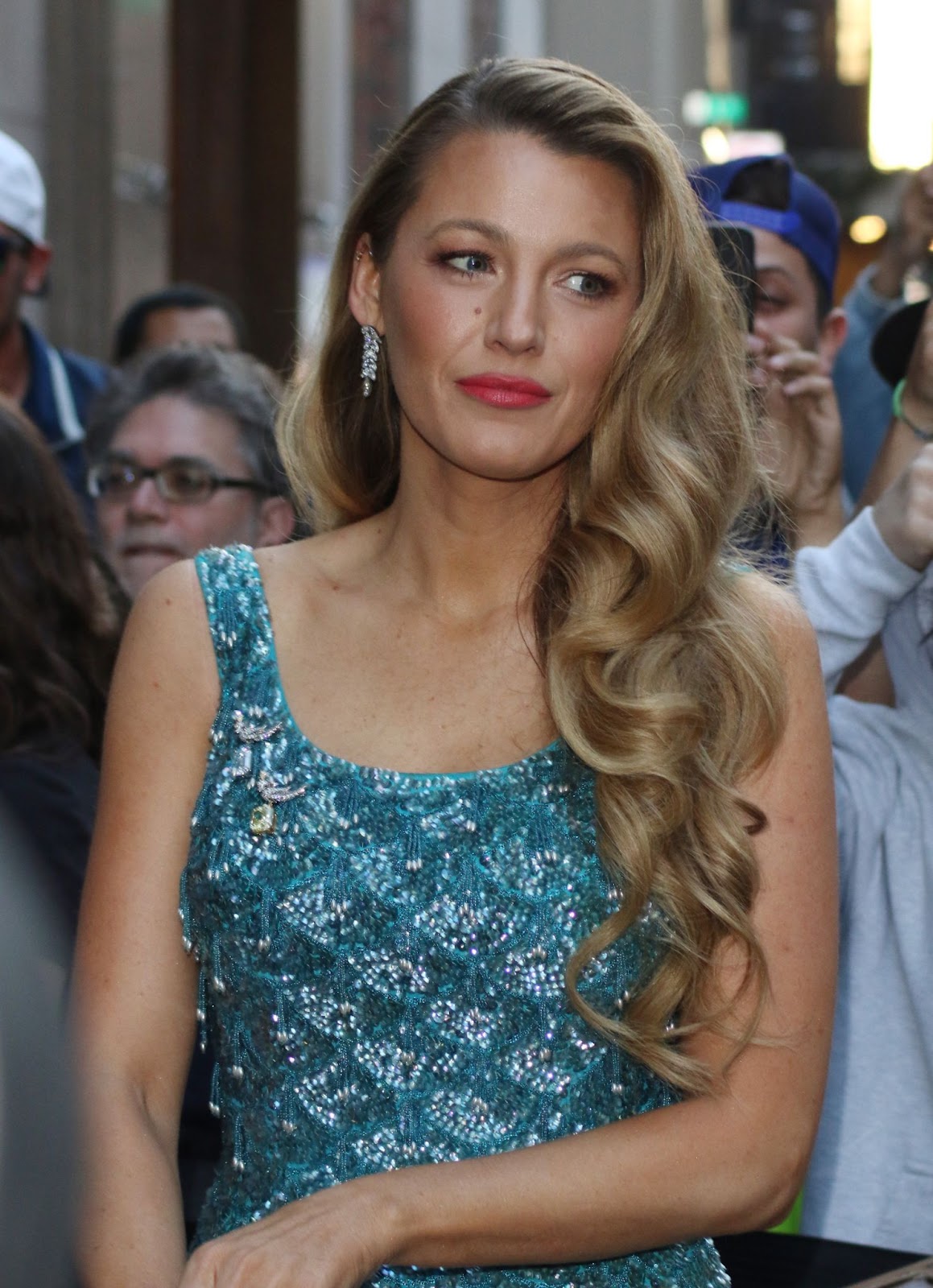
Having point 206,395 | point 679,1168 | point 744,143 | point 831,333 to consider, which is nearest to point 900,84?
point 744,143

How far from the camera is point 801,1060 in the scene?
2.22m

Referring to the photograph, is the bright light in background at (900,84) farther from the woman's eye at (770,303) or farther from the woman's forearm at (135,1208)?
the woman's forearm at (135,1208)

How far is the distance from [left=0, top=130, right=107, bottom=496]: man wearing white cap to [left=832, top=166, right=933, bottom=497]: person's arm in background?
6.12ft

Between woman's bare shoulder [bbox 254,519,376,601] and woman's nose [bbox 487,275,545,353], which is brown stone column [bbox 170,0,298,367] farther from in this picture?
woman's nose [bbox 487,275,545,353]

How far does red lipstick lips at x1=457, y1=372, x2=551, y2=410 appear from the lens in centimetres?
233

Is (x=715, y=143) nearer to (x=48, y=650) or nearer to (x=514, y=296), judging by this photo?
(x=48, y=650)

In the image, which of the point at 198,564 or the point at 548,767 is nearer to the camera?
the point at 548,767

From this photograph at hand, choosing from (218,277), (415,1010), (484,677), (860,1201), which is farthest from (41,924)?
(218,277)

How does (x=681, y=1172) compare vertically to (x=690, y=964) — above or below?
below

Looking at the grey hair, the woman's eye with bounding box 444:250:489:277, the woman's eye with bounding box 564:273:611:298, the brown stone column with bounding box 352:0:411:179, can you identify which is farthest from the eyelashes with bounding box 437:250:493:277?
the brown stone column with bounding box 352:0:411:179

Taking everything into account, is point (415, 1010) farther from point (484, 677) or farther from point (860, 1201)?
point (860, 1201)

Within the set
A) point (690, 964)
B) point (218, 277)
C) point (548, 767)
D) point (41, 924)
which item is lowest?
point (218, 277)

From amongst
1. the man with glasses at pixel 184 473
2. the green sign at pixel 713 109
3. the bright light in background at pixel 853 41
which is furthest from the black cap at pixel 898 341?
the green sign at pixel 713 109

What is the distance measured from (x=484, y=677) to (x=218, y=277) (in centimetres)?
685
